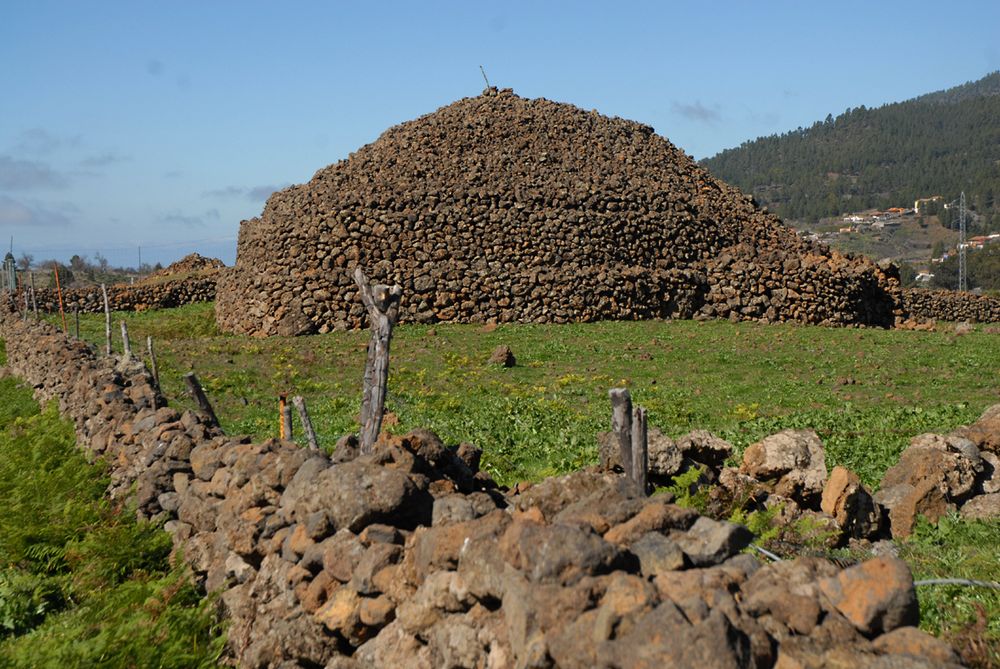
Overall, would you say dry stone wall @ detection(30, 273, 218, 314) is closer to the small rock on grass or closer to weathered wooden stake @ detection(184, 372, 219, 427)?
the small rock on grass

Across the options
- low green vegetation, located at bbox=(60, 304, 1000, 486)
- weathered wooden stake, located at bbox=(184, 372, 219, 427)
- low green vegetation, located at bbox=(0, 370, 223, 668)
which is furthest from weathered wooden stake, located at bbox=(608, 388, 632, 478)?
weathered wooden stake, located at bbox=(184, 372, 219, 427)

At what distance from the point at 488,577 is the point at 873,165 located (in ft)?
612

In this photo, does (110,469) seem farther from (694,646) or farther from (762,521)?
(694,646)

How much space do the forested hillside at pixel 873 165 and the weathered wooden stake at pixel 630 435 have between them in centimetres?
14871

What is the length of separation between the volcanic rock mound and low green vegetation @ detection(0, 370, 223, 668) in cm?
1619

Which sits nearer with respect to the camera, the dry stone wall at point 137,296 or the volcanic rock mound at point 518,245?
the volcanic rock mound at point 518,245

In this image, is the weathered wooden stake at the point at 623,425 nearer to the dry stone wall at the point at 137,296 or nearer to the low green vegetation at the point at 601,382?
the low green vegetation at the point at 601,382

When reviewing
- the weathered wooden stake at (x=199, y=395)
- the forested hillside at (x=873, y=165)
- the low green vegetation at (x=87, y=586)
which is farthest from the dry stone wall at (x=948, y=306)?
the forested hillside at (x=873, y=165)

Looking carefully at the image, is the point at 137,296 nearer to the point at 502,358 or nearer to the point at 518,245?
the point at 518,245

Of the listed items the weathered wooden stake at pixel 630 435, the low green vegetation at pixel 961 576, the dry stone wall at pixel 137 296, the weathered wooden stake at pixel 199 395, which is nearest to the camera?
the low green vegetation at pixel 961 576

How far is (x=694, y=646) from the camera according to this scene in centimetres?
320

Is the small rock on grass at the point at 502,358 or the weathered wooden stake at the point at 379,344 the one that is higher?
the weathered wooden stake at the point at 379,344

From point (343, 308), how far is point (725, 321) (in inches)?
460

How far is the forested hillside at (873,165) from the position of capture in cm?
15212
